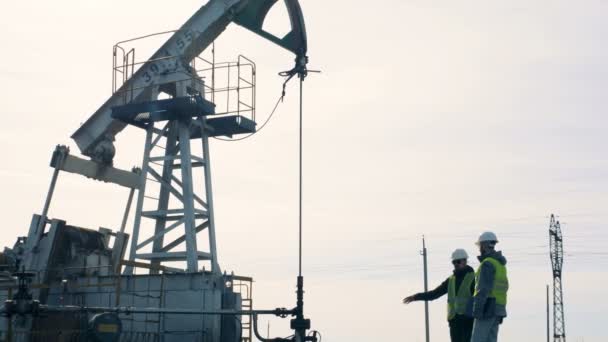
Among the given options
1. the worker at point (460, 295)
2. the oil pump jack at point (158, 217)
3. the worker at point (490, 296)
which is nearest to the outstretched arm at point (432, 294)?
the worker at point (460, 295)

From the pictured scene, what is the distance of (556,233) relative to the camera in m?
66.4

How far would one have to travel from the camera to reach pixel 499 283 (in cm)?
1024

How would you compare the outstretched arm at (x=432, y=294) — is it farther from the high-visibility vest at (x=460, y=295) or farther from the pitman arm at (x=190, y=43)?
the pitman arm at (x=190, y=43)

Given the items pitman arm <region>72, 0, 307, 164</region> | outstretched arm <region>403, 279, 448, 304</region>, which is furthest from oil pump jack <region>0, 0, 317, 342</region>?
outstretched arm <region>403, 279, 448, 304</region>

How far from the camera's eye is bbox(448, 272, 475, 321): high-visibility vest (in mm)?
11250

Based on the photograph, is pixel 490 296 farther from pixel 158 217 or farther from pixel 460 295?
pixel 158 217

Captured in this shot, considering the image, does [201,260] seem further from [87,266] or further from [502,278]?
[502,278]

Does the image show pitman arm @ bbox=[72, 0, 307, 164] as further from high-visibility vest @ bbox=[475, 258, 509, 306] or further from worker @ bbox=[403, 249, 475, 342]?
high-visibility vest @ bbox=[475, 258, 509, 306]

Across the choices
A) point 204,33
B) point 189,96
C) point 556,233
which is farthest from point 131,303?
point 556,233

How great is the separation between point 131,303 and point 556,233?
5079cm

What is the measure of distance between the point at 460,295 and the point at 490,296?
3.47 ft

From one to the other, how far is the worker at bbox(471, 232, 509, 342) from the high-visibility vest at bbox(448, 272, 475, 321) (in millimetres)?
780

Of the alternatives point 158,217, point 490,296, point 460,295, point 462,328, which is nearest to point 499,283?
point 490,296

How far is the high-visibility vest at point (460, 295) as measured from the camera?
36.9 feet
